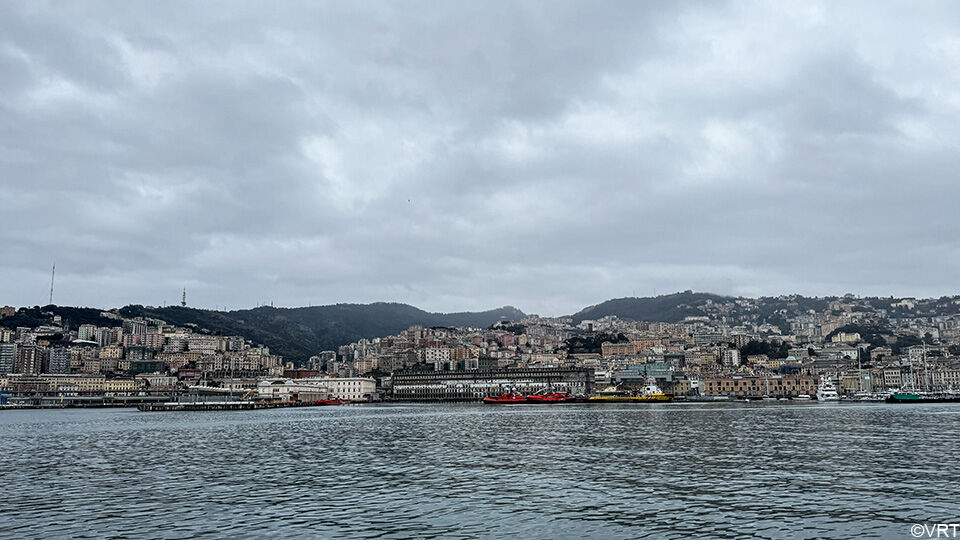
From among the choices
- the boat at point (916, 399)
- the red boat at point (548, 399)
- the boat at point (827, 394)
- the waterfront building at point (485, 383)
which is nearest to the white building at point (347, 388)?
the waterfront building at point (485, 383)

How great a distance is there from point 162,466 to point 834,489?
27.6 metres

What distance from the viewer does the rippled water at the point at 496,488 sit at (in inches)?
707

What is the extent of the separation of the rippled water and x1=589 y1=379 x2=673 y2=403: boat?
104 meters

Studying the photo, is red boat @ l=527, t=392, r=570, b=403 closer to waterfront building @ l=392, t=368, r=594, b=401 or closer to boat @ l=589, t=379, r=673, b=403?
boat @ l=589, t=379, r=673, b=403

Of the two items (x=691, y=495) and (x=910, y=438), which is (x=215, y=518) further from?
(x=910, y=438)

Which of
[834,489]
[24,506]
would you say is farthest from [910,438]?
[24,506]

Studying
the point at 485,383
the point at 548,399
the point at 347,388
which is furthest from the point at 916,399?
the point at 347,388

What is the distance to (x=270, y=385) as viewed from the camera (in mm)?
159000

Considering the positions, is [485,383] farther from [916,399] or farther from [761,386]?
[916,399]

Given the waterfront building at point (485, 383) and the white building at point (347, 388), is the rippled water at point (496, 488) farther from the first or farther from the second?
the white building at point (347, 388)

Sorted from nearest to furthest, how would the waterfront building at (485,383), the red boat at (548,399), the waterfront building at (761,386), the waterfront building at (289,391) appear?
the red boat at (548,399)
the waterfront building at (289,391)
the waterfront building at (761,386)
the waterfront building at (485,383)

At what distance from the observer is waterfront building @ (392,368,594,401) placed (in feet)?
586

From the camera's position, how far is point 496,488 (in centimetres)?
2409

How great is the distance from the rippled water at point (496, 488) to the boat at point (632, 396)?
10367 cm
